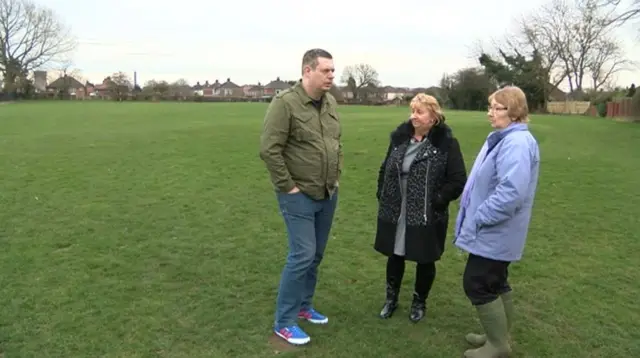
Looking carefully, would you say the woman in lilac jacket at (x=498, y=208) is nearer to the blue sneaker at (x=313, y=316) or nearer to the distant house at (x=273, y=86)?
the blue sneaker at (x=313, y=316)

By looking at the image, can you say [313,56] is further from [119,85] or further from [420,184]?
[119,85]

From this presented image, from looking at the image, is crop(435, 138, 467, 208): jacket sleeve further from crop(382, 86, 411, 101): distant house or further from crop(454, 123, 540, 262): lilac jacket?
crop(382, 86, 411, 101): distant house

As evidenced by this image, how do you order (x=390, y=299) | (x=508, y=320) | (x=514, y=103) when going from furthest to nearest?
1. (x=390, y=299)
2. (x=508, y=320)
3. (x=514, y=103)

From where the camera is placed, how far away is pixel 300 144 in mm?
4262

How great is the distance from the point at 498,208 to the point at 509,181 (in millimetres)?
186

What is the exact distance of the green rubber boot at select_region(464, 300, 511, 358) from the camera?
4.09 metres

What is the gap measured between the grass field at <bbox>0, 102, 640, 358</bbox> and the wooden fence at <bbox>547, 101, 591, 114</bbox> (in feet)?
162


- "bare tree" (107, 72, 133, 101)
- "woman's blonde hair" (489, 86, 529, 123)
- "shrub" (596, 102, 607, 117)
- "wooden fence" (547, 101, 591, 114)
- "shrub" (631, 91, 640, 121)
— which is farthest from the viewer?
"bare tree" (107, 72, 133, 101)

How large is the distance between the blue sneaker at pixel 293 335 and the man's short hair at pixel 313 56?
1.92m

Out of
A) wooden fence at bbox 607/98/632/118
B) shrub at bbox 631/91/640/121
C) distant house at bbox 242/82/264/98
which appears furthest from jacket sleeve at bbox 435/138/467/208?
distant house at bbox 242/82/264/98

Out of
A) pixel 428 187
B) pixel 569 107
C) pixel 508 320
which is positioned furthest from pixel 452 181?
pixel 569 107

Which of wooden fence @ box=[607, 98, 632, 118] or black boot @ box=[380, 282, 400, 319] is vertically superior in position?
wooden fence @ box=[607, 98, 632, 118]

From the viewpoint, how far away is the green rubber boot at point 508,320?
4344mm

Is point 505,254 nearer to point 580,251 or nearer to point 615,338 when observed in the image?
point 615,338
